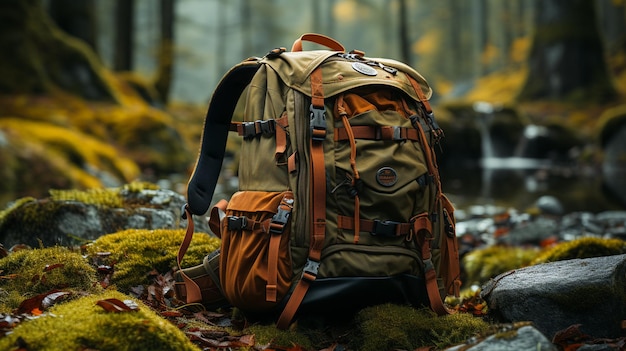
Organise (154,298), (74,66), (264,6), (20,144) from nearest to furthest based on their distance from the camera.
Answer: (154,298) → (20,144) → (74,66) → (264,6)

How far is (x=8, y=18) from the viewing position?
11.6 meters

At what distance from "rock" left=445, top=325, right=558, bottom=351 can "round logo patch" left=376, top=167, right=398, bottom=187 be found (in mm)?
1008

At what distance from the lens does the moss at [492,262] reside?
5348 millimetres

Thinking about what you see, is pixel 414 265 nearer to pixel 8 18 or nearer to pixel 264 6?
pixel 8 18

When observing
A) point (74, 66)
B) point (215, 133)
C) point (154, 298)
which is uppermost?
point (74, 66)

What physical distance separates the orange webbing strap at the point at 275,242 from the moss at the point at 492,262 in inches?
109

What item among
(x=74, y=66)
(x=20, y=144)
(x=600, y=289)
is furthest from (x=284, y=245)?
(x=74, y=66)

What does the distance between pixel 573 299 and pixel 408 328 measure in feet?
2.90

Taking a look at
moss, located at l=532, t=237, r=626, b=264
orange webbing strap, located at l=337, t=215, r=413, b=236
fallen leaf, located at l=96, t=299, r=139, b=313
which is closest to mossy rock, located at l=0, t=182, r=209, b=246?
fallen leaf, located at l=96, t=299, r=139, b=313

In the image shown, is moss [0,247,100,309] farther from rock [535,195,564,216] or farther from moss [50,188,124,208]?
rock [535,195,564,216]

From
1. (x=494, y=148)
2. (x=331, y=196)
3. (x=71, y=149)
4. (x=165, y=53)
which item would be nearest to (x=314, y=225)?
(x=331, y=196)

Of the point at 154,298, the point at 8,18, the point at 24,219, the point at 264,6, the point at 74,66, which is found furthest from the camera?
the point at 264,6

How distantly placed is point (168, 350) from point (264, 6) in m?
43.9

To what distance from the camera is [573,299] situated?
119 inches
